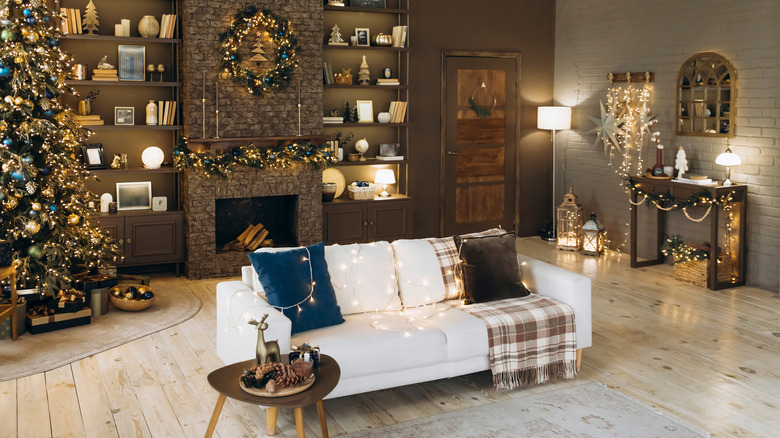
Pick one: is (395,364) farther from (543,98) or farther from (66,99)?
(543,98)

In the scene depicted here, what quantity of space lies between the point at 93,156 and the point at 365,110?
2.76m

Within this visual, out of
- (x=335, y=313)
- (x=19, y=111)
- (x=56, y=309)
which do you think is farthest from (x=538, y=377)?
(x=19, y=111)

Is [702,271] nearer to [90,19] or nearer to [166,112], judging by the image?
[166,112]

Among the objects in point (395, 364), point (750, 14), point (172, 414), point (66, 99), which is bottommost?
point (172, 414)

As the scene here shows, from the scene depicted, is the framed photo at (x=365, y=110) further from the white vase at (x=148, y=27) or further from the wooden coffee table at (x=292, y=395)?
the wooden coffee table at (x=292, y=395)

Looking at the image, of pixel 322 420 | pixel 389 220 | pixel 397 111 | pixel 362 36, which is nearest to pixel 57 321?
pixel 322 420

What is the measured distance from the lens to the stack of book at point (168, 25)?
280 inches

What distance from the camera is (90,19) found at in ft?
22.7

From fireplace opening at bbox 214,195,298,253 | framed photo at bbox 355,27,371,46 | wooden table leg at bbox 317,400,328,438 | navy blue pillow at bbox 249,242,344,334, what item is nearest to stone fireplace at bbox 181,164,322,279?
fireplace opening at bbox 214,195,298,253

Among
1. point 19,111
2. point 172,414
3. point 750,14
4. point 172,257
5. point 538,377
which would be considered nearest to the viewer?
point 172,414

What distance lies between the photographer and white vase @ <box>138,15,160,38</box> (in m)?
7.10

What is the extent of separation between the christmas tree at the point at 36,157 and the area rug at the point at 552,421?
121 inches

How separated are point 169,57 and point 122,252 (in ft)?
6.19

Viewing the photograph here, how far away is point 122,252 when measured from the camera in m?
7.11
